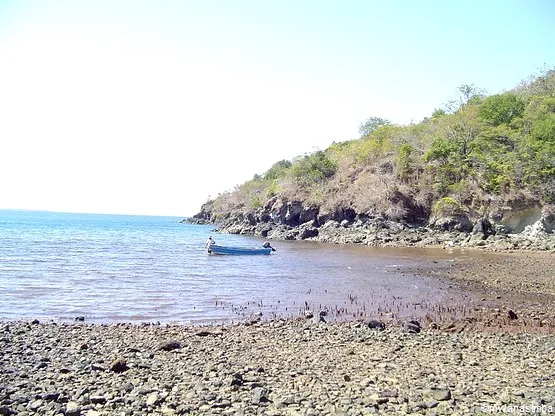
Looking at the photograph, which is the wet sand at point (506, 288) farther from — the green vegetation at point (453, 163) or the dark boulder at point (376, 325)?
the green vegetation at point (453, 163)

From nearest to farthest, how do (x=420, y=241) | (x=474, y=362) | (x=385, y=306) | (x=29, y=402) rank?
(x=29, y=402) → (x=474, y=362) → (x=385, y=306) → (x=420, y=241)

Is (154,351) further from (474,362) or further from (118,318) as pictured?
(474,362)

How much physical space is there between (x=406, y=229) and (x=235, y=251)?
2492 centimetres

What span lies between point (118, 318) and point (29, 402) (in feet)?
31.0

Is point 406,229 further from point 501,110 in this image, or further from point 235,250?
point 235,250

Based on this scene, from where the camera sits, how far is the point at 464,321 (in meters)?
14.7

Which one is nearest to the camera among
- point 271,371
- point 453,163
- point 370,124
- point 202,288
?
point 271,371

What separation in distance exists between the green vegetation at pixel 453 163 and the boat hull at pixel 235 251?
23.4 m

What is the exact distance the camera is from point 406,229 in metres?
57.6

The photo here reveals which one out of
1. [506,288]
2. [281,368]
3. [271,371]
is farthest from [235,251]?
[271,371]

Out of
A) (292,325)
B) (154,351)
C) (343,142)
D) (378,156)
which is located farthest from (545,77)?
(154,351)

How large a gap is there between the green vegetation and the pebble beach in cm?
3973

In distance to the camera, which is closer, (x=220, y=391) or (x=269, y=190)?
(x=220, y=391)

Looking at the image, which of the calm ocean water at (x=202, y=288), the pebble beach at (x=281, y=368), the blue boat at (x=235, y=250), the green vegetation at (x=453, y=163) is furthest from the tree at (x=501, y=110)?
the pebble beach at (x=281, y=368)
